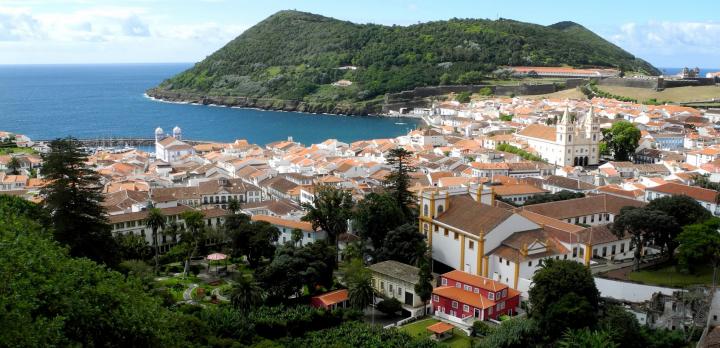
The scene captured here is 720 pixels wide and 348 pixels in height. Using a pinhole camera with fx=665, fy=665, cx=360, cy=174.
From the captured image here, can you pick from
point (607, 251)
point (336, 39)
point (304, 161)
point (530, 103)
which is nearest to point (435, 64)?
point (336, 39)

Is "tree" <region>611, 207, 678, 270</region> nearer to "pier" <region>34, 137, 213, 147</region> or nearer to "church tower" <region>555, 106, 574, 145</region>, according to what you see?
"church tower" <region>555, 106, 574, 145</region>

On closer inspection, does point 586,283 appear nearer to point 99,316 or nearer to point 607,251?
point 607,251

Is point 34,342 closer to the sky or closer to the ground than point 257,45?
closer to the ground

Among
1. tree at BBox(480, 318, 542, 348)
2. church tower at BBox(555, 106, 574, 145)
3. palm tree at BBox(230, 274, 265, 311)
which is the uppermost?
church tower at BBox(555, 106, 574, 145)

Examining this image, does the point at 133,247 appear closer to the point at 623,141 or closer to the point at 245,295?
the point at 245,295

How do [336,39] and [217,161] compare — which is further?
[336,39]

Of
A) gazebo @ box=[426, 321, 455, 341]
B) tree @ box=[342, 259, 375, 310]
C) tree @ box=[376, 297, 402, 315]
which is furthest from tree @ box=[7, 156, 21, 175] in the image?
gazebo @ box=[426, 321, 455, 341]
